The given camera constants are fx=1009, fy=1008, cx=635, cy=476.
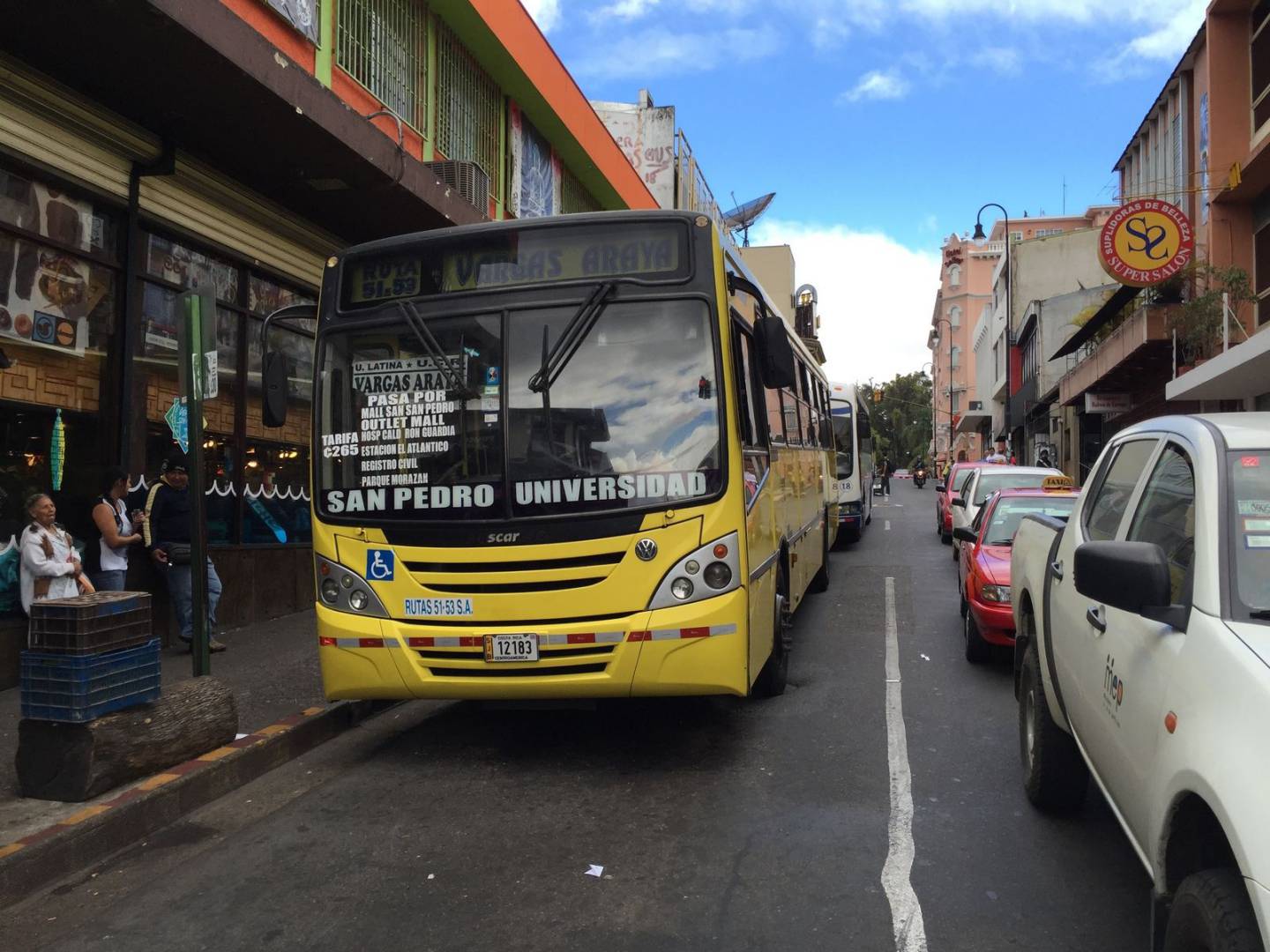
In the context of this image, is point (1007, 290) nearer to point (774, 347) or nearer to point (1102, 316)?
point (1102, 316)

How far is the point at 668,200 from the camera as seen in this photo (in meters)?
25.4

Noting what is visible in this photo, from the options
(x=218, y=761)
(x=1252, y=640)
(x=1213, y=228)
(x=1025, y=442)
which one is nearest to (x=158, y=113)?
(x=218, y=761)

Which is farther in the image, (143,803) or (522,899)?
(143,803)

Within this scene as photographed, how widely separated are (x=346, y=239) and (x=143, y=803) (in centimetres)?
913

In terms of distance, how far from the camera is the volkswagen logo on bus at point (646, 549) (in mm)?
5441

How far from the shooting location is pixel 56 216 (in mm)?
8039

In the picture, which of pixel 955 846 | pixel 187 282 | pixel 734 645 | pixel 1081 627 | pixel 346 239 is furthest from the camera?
pixel 346 239

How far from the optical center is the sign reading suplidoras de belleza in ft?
18.1

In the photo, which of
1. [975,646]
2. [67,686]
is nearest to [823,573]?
→ [975,646]

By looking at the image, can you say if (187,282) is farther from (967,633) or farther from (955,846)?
(955,846)

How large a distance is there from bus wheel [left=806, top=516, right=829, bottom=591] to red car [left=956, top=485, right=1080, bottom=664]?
2.44 metres

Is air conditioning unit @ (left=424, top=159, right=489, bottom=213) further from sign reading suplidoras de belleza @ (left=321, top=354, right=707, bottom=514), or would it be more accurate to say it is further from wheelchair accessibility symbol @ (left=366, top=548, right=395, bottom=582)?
wheelchair accessibility symbol @ (left=366, top=548, right=395, bottom=582)

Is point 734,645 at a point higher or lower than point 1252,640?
lower

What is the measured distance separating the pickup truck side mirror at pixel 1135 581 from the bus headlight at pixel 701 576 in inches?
106
